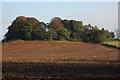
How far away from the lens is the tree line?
67.6 metres

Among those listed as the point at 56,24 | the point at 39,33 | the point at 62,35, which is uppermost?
the point at 56,24

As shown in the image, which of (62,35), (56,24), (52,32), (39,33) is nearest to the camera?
(39,33)

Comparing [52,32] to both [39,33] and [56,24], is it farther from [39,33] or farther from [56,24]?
[56,24]

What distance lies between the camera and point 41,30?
69062 millimetres

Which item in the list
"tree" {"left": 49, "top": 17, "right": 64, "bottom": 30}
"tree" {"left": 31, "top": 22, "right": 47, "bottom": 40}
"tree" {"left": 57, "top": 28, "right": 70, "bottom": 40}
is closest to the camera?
"tree" {"left": 31, "top": 22, "right": 47, "bottom": 40}

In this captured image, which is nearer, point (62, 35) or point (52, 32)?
point (52, 32)

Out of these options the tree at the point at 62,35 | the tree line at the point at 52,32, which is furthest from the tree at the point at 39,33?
the tree at the point at 62,35

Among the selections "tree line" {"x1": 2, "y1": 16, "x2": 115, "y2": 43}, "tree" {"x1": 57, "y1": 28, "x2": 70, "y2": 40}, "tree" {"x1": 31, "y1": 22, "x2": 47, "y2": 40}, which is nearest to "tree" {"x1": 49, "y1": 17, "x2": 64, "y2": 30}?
"tree line" {"x1": 2, "y1": 16, "x2": 115, "y2": 43}

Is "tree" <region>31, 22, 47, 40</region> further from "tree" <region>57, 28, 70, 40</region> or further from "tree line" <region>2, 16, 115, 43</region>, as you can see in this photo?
"tree" <region>57, 28, 70, 40</region>

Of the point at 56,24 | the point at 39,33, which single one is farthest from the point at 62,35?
the point at 56,24

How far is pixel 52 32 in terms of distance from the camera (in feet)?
230

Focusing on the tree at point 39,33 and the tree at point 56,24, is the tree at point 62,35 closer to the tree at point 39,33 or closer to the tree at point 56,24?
the tree at point 39,33

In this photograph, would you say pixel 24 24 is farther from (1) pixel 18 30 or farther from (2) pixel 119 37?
(2) pixel 119 37

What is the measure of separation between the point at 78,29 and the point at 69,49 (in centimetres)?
2414
